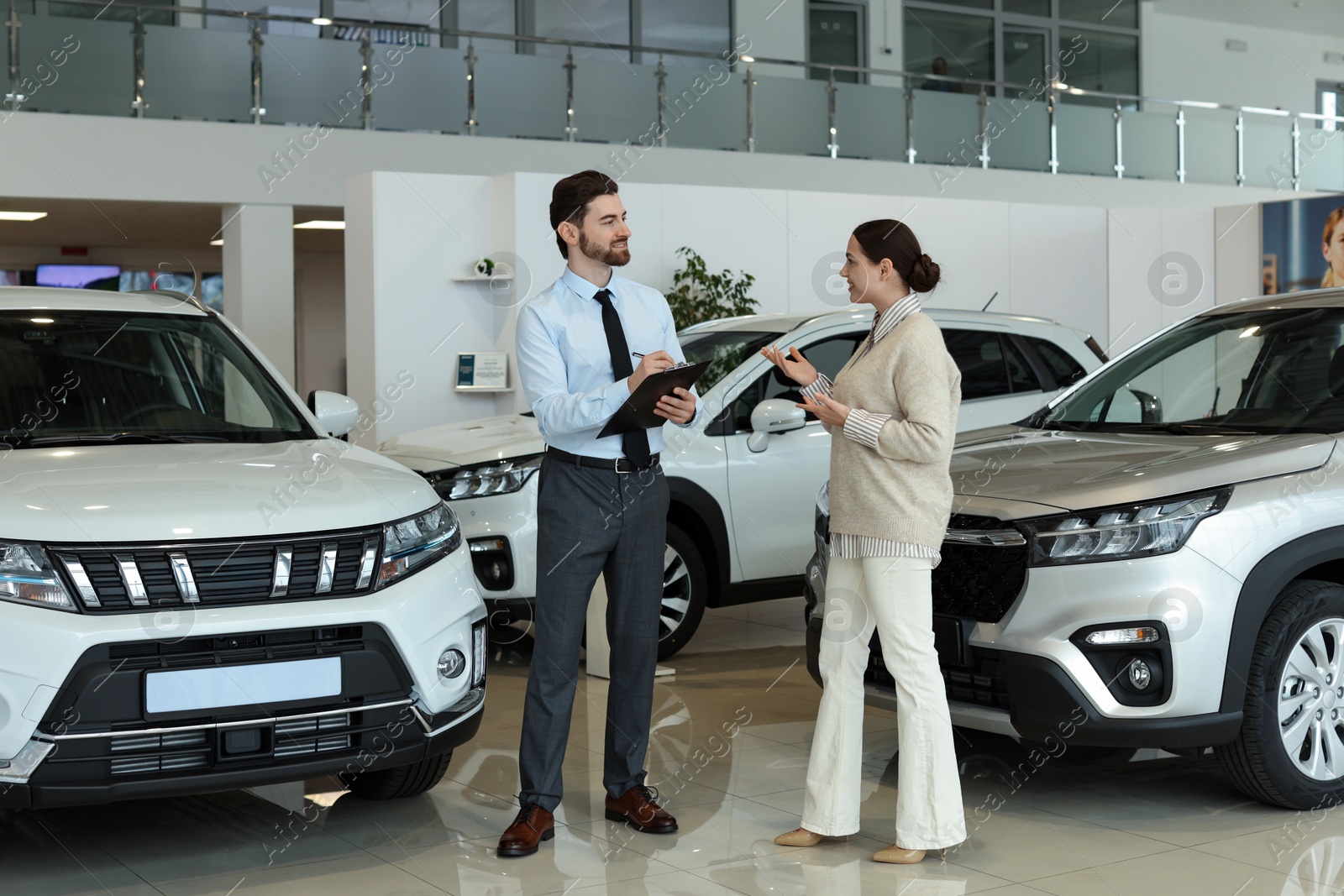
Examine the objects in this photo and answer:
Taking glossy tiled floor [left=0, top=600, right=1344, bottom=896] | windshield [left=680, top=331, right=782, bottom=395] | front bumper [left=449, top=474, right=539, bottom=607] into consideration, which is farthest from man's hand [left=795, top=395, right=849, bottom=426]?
windshield [left=680, top=331, right=782, bottom=395]

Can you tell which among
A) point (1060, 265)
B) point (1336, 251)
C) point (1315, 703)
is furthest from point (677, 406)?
point (1336, 251)

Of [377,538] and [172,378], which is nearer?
[377,538]

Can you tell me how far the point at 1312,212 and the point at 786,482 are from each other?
7.46 metres

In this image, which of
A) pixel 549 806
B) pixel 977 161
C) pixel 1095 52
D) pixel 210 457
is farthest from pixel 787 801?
pixel 1095 52

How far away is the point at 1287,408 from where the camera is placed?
412 centimetres

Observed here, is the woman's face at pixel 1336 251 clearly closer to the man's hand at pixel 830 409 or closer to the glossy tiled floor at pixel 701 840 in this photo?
the glossy tiled floor at pixel 701 840

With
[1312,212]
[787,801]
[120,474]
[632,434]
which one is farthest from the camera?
[1312,212]

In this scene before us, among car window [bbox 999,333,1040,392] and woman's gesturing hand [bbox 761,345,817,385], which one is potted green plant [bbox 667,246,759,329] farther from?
woman's gesturing hand [bbox 761,345,817,385]

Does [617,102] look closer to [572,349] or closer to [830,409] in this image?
[572,349]

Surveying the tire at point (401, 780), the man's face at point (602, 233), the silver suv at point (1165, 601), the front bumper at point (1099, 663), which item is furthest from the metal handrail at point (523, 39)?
the front bumper at point (1099, 663)

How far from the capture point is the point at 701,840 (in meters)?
3.68

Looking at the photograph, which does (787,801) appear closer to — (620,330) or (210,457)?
(620,330)

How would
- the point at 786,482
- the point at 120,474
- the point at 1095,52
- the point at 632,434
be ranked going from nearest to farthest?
the point at 120,474 < the point at 632,434 < the point at 786,482 < the point at 1095,52

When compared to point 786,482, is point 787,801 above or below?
below
